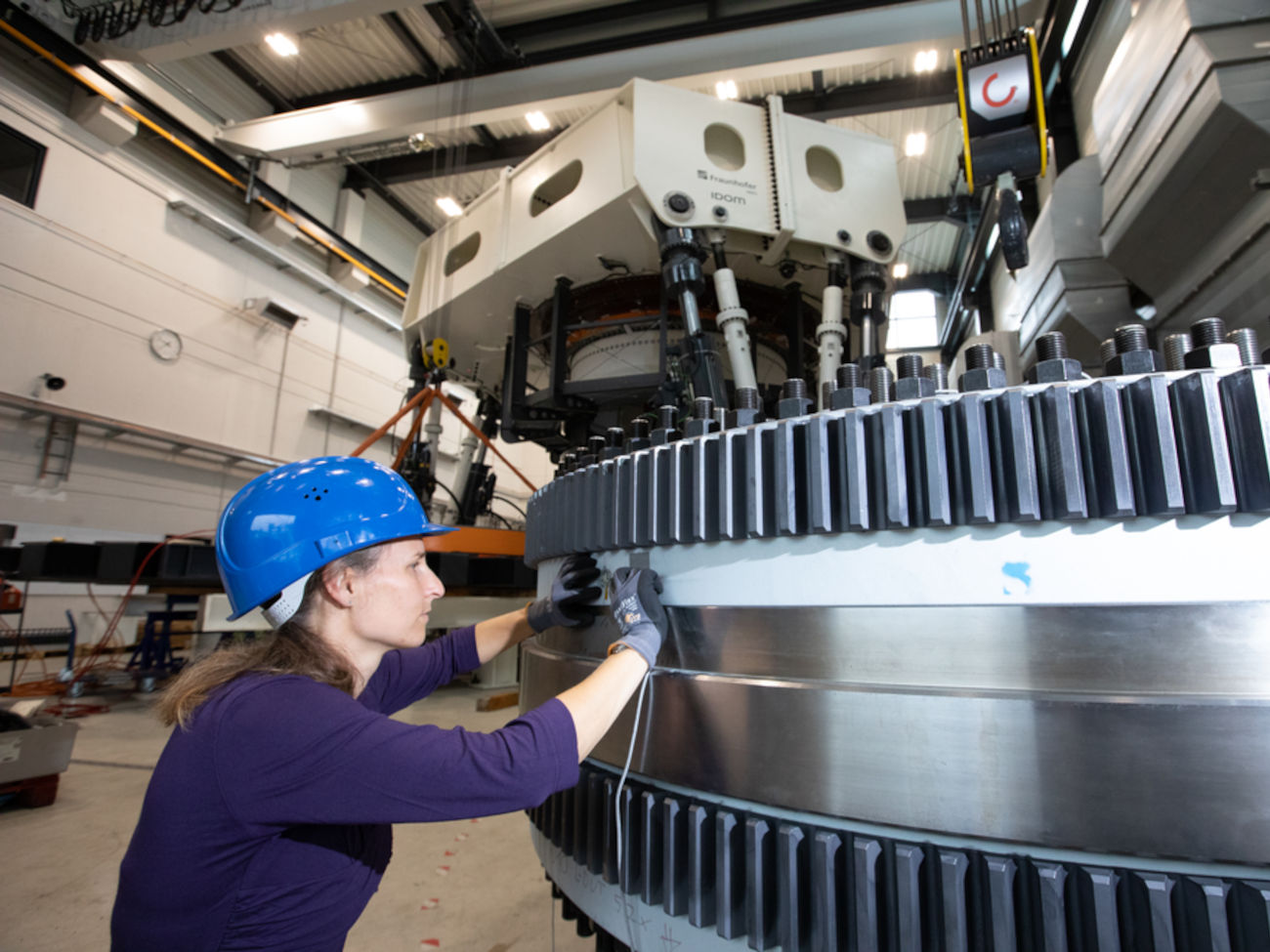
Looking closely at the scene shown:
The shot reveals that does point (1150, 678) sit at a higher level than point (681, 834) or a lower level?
higher

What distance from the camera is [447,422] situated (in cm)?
1300

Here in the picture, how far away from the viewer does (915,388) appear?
1128 mm

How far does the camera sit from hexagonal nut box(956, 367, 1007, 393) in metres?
1.09

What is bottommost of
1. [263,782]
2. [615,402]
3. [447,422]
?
[263,782]

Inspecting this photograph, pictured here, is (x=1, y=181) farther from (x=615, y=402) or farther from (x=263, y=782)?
(x=263, y=782)

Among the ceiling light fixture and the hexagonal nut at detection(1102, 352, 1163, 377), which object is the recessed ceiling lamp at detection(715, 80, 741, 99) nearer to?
the ceiling light fixture

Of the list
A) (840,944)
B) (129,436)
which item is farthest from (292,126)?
(840,944)

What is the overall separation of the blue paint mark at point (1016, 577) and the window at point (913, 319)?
12152 mm

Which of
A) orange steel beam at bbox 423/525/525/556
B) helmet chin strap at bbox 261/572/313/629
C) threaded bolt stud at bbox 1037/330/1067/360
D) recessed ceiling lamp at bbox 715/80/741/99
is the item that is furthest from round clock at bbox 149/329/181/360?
threaded bolt stud at bbox 1037/330/1067/360

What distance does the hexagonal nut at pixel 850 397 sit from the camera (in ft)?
3.89

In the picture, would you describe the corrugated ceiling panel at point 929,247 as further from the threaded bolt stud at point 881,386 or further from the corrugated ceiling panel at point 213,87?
the threaded bolt stud at point 881,386

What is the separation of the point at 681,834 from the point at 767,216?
8.91 feet

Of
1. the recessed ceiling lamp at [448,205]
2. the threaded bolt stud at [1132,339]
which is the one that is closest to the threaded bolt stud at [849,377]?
the threaded bolt stud at [1132,339]

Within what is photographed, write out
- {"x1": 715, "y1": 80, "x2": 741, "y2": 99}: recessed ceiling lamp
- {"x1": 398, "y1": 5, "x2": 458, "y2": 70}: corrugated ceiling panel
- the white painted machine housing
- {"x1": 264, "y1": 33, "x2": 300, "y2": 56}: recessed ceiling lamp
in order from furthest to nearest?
1. {"x1": 264, "y1": 33, "x2": 300, "y2": 56}: recessed ceiling lamp
2. {"x1": 398, "y1": 5, "x2": 458, "y2": 70}: corrugated ceiling panel
3. {"x1": 715, "y1": 80, "x2": 741, "y2": 99}: recessed ceiling lamp
4. the white painted machine housing
